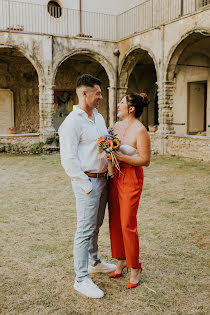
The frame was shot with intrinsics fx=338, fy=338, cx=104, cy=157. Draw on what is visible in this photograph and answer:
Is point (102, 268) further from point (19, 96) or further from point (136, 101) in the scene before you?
point (19, 96)

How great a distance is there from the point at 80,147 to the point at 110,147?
291mm

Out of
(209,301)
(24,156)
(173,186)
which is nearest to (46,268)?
(209,301)

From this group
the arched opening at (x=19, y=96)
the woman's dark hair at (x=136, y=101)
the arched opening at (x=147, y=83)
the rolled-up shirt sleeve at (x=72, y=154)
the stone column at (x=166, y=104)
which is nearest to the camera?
the rolled-up shirt sleeve at (x=72, y=154)

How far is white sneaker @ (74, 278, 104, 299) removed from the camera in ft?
9.96

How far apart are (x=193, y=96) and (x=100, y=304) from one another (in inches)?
558

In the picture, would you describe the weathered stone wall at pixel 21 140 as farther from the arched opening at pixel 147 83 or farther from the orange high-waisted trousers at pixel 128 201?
the orange high-waisted trousers at pixel 128 201

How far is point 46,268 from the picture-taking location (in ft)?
12.1

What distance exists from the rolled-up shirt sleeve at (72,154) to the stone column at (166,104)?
35.7ft

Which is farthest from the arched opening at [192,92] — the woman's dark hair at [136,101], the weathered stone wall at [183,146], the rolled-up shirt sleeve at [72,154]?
the rolled-up shirt sleeve at [72,154]

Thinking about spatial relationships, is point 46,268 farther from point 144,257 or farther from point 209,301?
point 209,301

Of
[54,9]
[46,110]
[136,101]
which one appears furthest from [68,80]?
[136,101]

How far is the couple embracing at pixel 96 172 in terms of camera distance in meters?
2.98

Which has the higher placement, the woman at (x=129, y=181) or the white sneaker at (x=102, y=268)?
the woman at (x=129, y=181)

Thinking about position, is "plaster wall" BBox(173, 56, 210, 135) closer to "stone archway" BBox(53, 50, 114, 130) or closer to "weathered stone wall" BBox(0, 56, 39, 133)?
"stone archway" BBox(53, 50, 114, 130)
